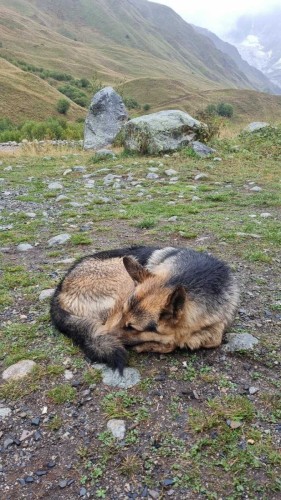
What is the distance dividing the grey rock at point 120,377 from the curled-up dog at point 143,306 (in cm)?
11

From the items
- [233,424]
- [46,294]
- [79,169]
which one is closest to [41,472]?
[233,424]

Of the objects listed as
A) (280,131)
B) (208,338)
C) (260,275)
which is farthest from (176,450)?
(280,131)

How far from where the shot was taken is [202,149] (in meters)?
16.2

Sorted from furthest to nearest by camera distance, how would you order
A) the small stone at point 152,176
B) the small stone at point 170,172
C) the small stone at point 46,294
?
the small stone at point 170,172 < the small stone at point 152,176 < the small stone at point 46,294

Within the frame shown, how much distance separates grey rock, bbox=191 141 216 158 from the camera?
15953mm

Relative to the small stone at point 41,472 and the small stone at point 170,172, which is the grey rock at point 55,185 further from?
the small stone at point 41,472

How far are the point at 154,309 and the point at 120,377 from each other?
0.73 metres

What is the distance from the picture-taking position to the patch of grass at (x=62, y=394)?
3.51 meters

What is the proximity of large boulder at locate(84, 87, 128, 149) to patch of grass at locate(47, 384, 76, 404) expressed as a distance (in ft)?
61.0

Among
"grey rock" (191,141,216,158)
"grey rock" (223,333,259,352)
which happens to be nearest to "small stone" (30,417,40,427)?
"grey rock" (223,333,259,352)

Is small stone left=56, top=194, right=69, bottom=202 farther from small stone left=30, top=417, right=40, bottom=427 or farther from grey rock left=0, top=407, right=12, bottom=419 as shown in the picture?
small stone left=30, top=417, right=40, bottom=427

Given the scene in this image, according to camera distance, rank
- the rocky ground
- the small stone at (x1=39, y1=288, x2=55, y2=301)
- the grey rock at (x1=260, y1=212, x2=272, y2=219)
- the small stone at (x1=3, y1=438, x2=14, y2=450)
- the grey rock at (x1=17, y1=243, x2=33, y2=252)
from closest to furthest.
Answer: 1. the rocky ground
2. the small stone at (x1=3, y1=438, x2=14, y2=450)
3. the small stone at (x1=39, y1=288, x2=55, y2=301)
4. the grey rock at (x1=17, y1=243, x2=33, y2=252)
5. the grey rock at (x1=260, y1=212, x2=272, y2=219)

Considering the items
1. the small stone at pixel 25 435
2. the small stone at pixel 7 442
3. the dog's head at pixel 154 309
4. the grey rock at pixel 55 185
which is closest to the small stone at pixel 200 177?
the grey rock at pixel 55 185

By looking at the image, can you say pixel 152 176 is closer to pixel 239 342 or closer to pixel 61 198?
Result: pixel 61 198
